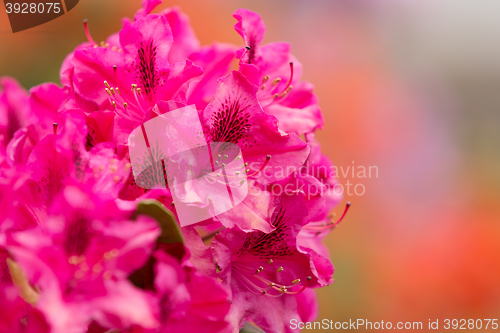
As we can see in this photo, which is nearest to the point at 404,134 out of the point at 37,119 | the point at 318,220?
the point at 318,220

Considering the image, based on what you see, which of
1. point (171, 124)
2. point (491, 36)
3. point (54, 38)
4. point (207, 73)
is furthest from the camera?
point (491, 36)

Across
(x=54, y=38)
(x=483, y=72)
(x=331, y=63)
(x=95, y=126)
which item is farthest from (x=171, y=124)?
(x=483, y=72)

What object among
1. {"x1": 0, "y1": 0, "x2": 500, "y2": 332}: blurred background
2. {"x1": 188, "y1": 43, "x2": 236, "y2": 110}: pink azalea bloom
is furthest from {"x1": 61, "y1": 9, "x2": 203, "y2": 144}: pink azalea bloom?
{"x1": 0, "y1": 0, "x2": 500, "y2": 332}: blurred background

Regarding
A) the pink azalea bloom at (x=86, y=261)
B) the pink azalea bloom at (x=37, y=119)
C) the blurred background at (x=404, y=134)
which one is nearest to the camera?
the pink azalea bloom at (x=86, y=261)

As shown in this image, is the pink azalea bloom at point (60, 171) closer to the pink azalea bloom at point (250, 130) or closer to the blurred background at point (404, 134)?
the pink azalea bloom at point (250, 130)

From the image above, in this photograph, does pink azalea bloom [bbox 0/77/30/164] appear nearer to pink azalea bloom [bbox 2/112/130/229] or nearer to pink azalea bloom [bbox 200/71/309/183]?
pink azalea bloom [bbox 2/112/130/229]

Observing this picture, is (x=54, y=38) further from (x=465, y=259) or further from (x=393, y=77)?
(x=465, y=259)

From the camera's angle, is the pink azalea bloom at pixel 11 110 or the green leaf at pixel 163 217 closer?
the green leaf at pixel 163 217

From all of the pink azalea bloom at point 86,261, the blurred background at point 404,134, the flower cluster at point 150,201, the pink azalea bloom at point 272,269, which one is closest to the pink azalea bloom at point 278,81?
the flower cluster at point 150,201
